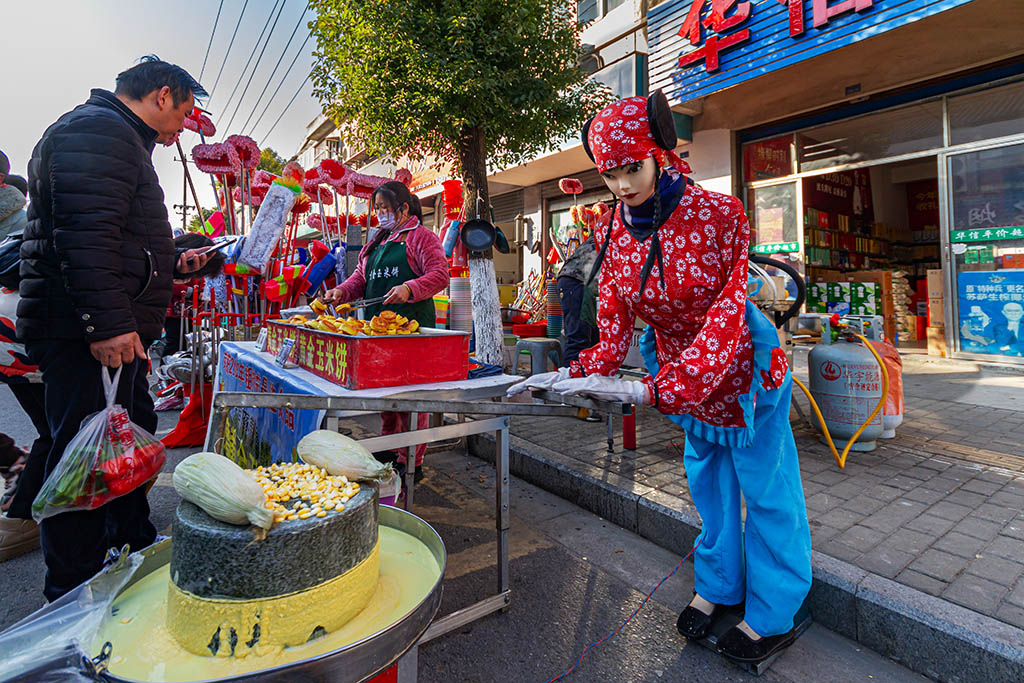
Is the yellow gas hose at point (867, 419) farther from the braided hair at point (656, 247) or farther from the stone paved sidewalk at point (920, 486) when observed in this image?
the braided hair at point (656, 247)

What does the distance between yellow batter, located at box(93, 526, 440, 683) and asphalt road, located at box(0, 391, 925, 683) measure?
1027 mm

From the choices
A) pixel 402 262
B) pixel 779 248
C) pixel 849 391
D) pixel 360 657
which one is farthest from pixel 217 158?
pixel 779 248

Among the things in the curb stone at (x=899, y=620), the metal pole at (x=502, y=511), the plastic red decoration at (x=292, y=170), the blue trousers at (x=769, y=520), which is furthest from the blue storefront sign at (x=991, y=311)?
the plastic red decoration at (x=292, y=170)

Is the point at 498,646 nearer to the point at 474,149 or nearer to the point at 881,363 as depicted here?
the point at 881,363

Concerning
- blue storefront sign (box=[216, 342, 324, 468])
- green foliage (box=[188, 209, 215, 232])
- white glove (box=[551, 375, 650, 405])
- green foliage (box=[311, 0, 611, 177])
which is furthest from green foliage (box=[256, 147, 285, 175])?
white glove (box=[551, 375, 650, 405])

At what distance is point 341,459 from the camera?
3.74 ft

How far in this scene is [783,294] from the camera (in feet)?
13.1

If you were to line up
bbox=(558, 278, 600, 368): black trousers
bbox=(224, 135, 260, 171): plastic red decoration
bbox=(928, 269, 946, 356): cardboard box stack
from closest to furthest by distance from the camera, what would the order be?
bbox=(224, 135, 260, 171): plastic red decoration, bbox=(558, 278, 600, 368): black trousers, bbox=(928, 269, 946, 356): cardboard box stack

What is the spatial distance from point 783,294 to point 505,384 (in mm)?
2822

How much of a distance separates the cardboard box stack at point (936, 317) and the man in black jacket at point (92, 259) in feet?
29.4

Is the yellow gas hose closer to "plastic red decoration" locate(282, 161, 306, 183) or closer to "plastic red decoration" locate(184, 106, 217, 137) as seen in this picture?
"plastic red decoration" locate(282, 161, 306, 183)

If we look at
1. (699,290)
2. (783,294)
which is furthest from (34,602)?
(783,294)

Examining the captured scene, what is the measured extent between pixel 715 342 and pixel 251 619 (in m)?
1.37

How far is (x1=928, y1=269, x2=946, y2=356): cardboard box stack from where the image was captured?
7168 mm
